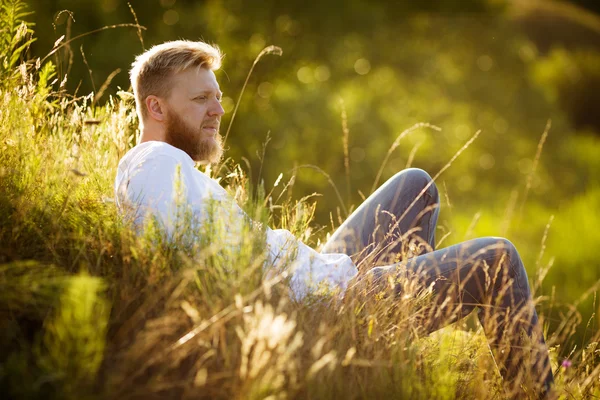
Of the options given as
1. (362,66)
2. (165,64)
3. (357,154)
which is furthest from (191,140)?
(362,66)

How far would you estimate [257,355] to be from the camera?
1.70 meters

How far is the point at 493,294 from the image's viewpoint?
267 centimetres

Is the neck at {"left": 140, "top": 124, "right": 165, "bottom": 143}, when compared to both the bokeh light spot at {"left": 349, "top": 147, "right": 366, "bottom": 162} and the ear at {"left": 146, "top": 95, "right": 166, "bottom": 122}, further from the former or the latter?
the bokeh light spot at {"left": 349, "top": 147, "right": 366, "bottom": 162}

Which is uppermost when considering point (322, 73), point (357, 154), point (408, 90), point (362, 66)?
point (322, 73)

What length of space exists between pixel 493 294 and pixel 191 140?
1.58 m

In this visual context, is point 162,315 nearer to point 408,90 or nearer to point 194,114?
point 194,114

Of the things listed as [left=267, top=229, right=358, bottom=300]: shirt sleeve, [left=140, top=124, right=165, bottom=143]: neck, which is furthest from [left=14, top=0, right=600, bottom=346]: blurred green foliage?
[left=140, top=124, right=165, bottom=143]: neck

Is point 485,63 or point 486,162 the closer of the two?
point 486,162

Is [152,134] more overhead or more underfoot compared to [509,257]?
more overhead

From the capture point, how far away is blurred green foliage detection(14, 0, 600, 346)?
12.0 m

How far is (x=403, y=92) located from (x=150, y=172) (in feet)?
58.1

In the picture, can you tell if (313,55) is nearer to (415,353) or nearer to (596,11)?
(596,11)

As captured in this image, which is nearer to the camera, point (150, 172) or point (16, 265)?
point (16, 265)

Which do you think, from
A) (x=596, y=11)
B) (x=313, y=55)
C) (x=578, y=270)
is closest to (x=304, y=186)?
(x=313, y=55)
